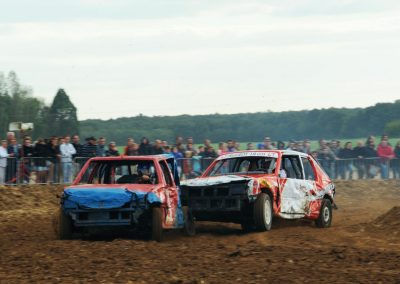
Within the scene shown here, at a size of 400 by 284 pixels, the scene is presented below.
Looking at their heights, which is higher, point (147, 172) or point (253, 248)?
point (147, 172)

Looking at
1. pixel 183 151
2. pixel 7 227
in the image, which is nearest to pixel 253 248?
pixel 7 227

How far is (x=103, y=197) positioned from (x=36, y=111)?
43493mm

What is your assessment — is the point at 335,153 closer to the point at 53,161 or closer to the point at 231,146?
the point at 231,146

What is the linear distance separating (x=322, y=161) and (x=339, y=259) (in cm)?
1777

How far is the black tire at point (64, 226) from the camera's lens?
13.4m

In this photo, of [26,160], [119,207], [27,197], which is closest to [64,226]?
[119,207]

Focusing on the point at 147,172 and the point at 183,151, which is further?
the point at 183,151

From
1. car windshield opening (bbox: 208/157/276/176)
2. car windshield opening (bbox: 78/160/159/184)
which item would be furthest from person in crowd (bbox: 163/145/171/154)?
car windshield opening (bbox: 78/160/159/184)

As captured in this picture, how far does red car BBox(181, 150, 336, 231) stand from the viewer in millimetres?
14609

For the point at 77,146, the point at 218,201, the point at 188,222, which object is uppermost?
the point at 77,146

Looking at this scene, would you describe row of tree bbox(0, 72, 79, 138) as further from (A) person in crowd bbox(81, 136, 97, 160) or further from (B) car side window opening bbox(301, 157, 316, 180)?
(B) car side window opening bbox(301, 157, 316, 180)

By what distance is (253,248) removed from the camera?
40.3 feet

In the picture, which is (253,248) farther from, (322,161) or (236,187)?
(322,161)

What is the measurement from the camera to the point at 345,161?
1139 inches
